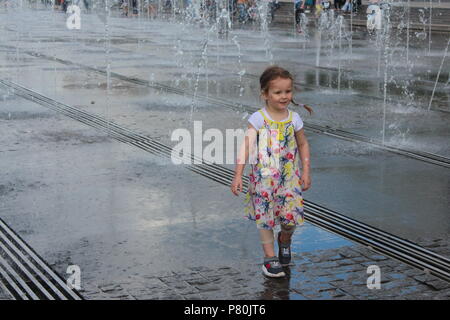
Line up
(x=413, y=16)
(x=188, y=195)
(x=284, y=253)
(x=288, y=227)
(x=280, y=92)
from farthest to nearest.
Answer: (x=413, y=16) → (x=188, y=195) → (x=284, y=253) → (x=288, y=227) → (x=280, y=92)

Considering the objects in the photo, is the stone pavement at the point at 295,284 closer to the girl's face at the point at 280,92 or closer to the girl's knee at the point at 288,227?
the girl's knee at the point at 288,227

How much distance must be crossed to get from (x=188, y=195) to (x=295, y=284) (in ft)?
7.45

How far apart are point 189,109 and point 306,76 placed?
467 cm

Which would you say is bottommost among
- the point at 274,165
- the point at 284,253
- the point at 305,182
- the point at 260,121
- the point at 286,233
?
the point at 284,253

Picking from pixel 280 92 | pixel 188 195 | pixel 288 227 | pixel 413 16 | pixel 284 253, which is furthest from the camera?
pixel 413 16

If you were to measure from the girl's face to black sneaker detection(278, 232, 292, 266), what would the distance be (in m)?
0.82

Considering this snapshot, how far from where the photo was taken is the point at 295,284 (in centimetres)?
516

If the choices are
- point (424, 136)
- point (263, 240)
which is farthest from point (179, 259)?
point (424, 136)

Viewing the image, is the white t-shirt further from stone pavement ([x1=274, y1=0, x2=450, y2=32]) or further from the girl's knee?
stone pavement ([x1=274, y1=0, x2=450, y2=32])

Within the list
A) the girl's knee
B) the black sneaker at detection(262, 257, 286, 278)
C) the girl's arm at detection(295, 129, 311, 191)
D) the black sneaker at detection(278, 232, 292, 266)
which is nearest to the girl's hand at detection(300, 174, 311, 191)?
the girl's arm at detection(295, 129, 311, 191)

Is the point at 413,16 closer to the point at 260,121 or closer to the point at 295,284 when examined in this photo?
the point at 260,121

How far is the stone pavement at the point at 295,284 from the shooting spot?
4.96 metres

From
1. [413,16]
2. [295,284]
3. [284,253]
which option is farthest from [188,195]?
[413,16]

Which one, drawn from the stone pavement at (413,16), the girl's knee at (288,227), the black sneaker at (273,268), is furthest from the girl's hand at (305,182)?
the stone pavement at (413,16)
